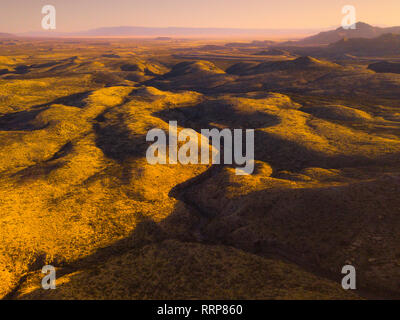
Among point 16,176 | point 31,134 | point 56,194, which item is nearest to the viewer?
point 56,194

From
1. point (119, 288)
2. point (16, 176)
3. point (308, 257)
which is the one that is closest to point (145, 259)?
point (119, 288)

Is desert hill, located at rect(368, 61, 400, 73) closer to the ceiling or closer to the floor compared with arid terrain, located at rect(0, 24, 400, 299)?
closer to the ceiling

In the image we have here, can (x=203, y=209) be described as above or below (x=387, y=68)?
below

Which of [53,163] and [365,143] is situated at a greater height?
[365,143]

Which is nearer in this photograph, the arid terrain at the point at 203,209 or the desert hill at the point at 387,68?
the arid terrain at the point at 203,209

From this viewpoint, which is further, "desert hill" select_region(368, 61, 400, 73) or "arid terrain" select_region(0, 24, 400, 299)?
"desert hill" select_region(368, 61, 400, 73)

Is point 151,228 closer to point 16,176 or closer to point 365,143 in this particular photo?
point 16,176

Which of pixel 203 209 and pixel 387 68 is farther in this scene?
pixel 387 68

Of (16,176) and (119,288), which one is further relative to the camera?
(16,176)

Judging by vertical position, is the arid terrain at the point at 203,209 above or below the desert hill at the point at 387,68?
below
